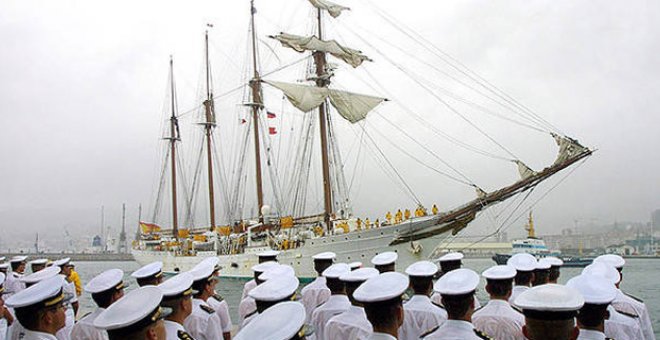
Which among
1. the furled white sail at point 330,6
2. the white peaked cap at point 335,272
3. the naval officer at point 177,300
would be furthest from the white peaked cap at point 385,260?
the furled white sail at point 330,6

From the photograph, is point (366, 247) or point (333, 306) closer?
point (333, 306)

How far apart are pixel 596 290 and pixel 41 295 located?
4.28 metres

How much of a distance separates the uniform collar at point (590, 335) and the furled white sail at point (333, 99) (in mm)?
33214

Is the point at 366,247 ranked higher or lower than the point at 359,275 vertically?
lower

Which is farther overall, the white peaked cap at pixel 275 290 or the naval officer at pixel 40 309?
the white peaked cap at pixel 275 290

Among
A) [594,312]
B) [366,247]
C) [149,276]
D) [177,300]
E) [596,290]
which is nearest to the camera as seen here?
[594,312]

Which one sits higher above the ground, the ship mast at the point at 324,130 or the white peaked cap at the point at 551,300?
the ship mast at the point at 324,130

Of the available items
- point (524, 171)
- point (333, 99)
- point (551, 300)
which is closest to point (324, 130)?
point (333, 99)

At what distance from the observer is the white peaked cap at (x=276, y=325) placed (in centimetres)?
255

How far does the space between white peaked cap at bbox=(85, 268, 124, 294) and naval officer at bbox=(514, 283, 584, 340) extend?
3725mm

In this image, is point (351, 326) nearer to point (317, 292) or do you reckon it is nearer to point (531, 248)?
point (317, 292)

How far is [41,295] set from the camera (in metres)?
3.95

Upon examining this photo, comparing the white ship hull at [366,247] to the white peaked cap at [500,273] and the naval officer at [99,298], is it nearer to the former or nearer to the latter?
the white peaked cap at [500,273]

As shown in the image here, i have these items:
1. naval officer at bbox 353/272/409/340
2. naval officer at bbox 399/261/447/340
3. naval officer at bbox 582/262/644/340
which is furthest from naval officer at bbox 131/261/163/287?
naval officer at bbox 582/262/644/340
